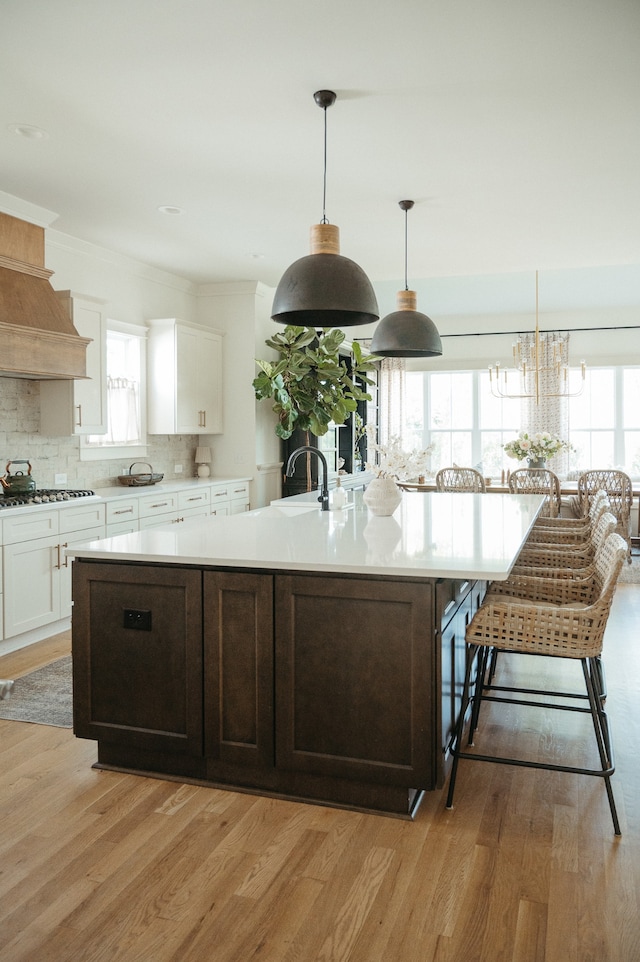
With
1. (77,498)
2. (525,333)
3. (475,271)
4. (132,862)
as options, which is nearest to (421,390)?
(525,333)

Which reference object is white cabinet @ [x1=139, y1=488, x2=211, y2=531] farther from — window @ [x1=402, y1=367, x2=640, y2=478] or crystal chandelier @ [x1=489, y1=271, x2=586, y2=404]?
crystal chandelier @ [x1=489, y1=271, x2=586, y2=404]

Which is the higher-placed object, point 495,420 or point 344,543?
point 495,420

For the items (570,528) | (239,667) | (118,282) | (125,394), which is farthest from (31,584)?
(570,528)

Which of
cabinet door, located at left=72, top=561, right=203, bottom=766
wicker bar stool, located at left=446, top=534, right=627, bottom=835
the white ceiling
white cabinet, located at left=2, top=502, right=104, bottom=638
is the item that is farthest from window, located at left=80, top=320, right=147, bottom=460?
wicker bar stool, located at left=446, top=534, right=627, bottom=835

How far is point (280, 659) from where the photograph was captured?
8.55ft

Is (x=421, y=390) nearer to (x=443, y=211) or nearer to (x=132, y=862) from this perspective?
(x=443, y=211)

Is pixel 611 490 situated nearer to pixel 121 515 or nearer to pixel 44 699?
pixel 121 515

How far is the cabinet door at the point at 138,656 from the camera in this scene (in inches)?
107

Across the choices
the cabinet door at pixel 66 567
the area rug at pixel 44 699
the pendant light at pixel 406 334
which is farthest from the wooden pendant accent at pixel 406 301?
the area rug at pixel 44 699

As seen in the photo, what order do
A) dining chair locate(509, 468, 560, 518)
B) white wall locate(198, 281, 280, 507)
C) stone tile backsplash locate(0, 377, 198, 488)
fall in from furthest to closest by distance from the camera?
white wall locate(198, 281, 280, 507) < dining chair locate(509, 468, 560, 518) < stone tile backsplash locate(0, 377, 198, 488)

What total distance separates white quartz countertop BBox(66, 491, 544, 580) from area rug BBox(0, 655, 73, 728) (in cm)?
99

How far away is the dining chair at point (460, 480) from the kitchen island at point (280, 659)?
Result: 407 centimetres

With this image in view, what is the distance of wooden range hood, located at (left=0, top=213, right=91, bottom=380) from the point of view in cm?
449

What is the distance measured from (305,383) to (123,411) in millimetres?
1762
